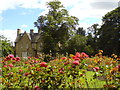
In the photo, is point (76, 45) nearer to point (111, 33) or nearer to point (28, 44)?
point (111, 33)

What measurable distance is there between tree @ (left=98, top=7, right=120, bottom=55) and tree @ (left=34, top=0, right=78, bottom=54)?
547cm

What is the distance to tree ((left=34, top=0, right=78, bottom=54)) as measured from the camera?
29375mm

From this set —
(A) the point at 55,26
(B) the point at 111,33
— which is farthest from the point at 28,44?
(B) the point at 111,33

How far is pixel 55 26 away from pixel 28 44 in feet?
45.2

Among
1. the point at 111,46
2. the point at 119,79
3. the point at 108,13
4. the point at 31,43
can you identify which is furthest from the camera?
the point at 31,43

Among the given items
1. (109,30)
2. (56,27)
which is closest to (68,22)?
(56,27)

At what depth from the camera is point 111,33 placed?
93.4 ft

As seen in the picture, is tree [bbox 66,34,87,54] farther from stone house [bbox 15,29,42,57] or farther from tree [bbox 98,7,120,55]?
stone house [bbox 15,29,42,57]

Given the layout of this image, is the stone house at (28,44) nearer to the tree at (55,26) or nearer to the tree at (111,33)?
the tree at (55,26)

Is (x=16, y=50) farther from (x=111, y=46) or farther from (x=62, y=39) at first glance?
(x=111, y=46)

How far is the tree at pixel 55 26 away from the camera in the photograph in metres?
29.4

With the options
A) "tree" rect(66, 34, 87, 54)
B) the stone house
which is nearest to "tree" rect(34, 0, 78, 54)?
"tree" rect(66, 34, 87, 54)

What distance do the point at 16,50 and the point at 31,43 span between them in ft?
19.4

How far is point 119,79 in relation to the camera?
8.79 feet
